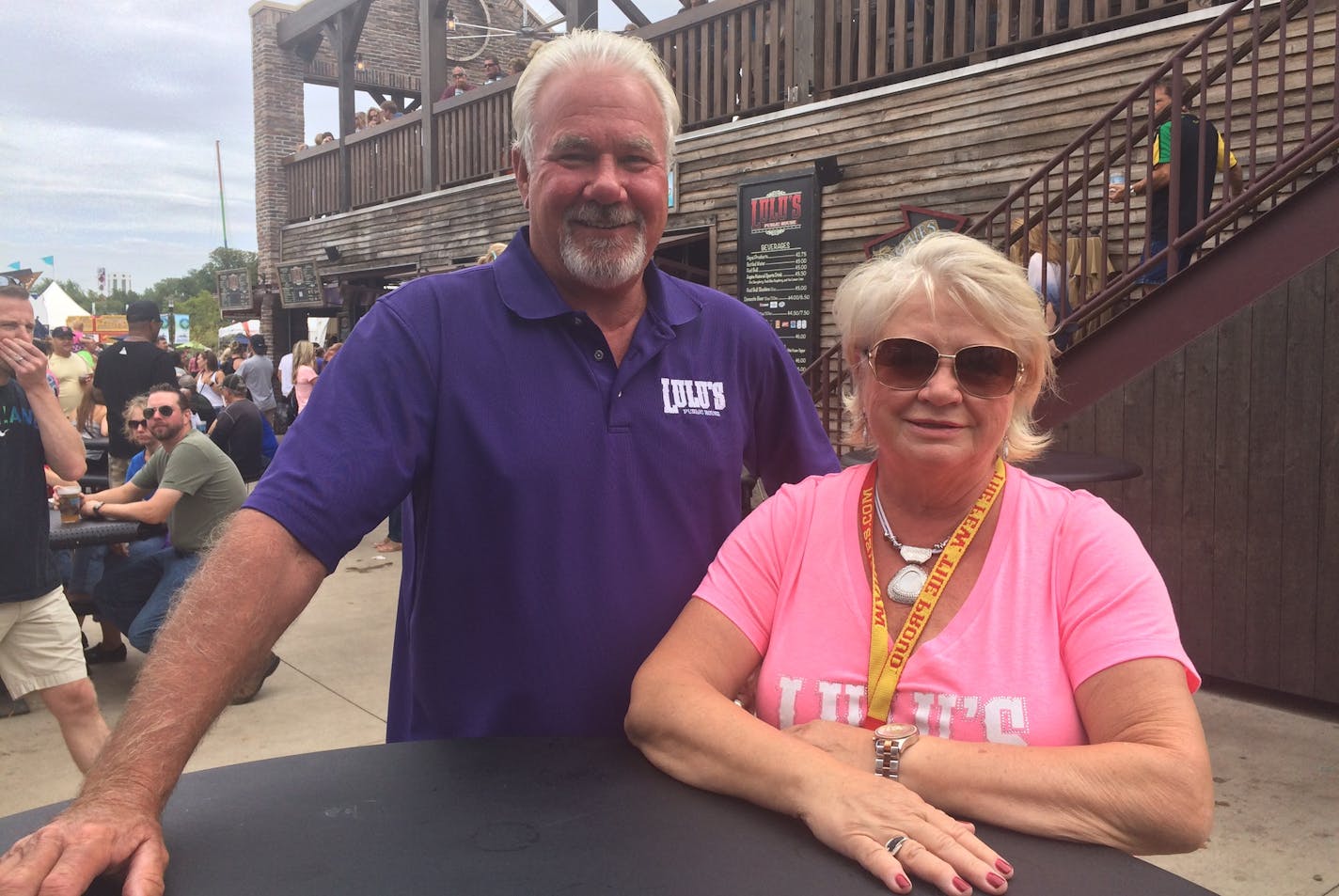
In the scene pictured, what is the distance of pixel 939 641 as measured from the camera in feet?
4.74

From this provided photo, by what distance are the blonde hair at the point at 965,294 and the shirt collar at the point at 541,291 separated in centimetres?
37

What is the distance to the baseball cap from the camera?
7.91 m

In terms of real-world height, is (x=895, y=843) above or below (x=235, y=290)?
below

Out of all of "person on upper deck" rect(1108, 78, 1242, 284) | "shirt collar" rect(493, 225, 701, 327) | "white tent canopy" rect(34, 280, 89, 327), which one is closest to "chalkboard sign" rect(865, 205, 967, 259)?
"person on upper deck" rect(1108, 78, 1242, 284)

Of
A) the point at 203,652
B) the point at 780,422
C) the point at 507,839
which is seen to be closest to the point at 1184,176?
the point at 780,422

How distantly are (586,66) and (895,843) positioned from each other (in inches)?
54.8

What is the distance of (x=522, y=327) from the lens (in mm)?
1763

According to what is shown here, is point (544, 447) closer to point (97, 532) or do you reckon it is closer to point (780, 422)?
point (780, 422)

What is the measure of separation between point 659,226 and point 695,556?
2.12ft

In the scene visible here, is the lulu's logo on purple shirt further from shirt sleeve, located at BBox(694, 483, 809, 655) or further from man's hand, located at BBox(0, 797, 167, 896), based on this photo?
man's hand, located at BBox(0, 797, 167, 896)

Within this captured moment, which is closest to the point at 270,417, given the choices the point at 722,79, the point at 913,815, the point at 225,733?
the point at 722,79

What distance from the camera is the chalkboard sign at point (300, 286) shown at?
1602 cm

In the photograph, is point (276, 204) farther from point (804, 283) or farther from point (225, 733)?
point (225, 733)

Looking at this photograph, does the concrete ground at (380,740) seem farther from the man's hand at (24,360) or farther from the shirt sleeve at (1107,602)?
the shirt sleeve at (1107,602)
